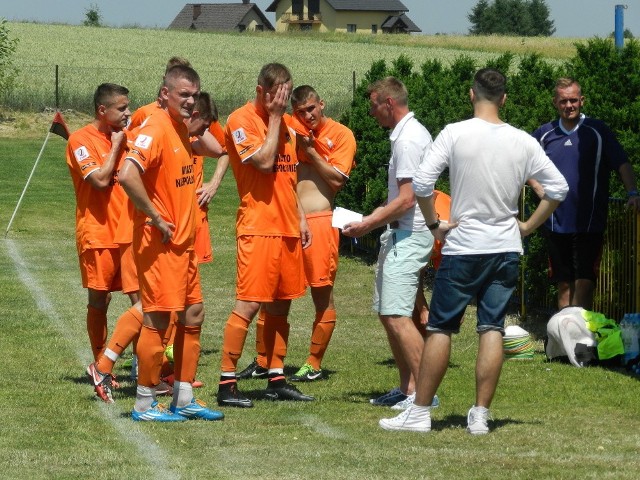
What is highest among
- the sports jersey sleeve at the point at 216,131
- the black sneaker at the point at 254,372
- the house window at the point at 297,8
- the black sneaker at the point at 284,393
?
the house window at the point at 297,8

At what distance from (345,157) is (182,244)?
2.36 metres

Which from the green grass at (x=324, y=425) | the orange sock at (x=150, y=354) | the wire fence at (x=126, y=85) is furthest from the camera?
the wire fence at (x=126, y=85)

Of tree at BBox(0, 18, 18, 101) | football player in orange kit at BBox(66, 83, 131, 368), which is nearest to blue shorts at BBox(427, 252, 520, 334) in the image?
football player in orange kit at BBox(66, 83, 131, 368)

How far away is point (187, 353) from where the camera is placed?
796 centimetres

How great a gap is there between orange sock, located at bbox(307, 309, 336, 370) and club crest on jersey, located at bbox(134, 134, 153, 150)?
260 cm

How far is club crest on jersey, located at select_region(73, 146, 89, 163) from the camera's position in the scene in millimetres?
8938

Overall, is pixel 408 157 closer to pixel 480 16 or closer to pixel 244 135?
pixel 244 135

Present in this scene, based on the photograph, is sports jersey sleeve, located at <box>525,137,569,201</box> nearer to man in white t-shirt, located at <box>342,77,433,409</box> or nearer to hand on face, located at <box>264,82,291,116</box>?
man in white t-shirt, located at <box>342,77,433,409</box>

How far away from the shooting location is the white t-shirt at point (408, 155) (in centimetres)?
798

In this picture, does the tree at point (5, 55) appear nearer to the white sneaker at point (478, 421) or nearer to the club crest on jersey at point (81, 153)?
the club crest on jersey at point (81, 153)

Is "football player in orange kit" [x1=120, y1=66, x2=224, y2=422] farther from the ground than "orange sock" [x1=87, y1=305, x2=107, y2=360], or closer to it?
farther from the ground

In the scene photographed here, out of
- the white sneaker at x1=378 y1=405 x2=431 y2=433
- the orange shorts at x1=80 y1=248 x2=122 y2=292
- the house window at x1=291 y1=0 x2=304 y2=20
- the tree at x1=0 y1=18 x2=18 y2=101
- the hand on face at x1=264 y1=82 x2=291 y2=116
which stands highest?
the house window at x1=291 y1=0 x2=304 y2=20

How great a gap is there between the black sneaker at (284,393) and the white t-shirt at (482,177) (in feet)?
6.05

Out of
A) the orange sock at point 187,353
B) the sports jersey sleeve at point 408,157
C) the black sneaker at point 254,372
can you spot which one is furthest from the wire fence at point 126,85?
the orange sock at point 187,353
